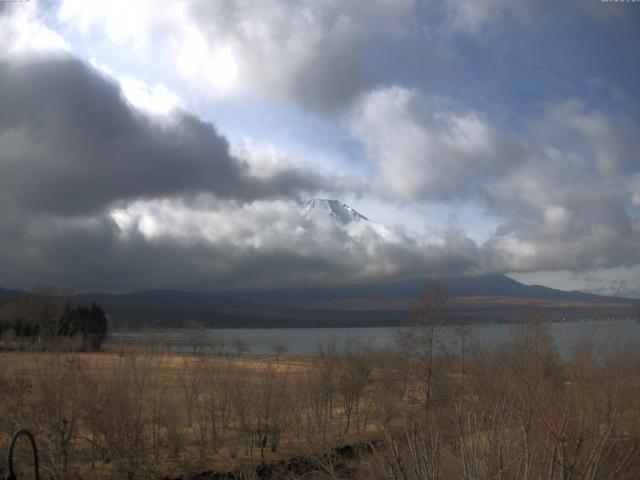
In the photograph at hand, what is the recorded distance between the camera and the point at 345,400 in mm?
50156

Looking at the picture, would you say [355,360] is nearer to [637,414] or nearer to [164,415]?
[164,415]

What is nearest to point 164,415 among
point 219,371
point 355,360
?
point 219,371

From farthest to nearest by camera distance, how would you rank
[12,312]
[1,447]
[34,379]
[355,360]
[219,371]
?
[12,312] < [355,360] < [219,371] < [34,379] < [1,447]

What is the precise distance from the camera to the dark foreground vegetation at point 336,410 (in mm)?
14266

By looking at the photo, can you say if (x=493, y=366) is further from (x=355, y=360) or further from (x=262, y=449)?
(x=355, y=360)

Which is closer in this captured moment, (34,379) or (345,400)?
(34,379)

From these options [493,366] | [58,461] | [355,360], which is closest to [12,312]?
[355,360]

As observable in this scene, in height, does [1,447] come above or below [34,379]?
below

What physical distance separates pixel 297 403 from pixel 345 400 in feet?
28.7

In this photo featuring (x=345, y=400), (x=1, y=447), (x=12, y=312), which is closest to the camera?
(x=1, y=447)

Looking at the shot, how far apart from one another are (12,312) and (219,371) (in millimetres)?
88041

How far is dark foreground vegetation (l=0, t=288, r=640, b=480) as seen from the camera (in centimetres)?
1427

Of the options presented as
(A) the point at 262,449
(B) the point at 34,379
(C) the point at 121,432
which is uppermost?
(B) the point at 34,379

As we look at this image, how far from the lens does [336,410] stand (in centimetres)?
5484
